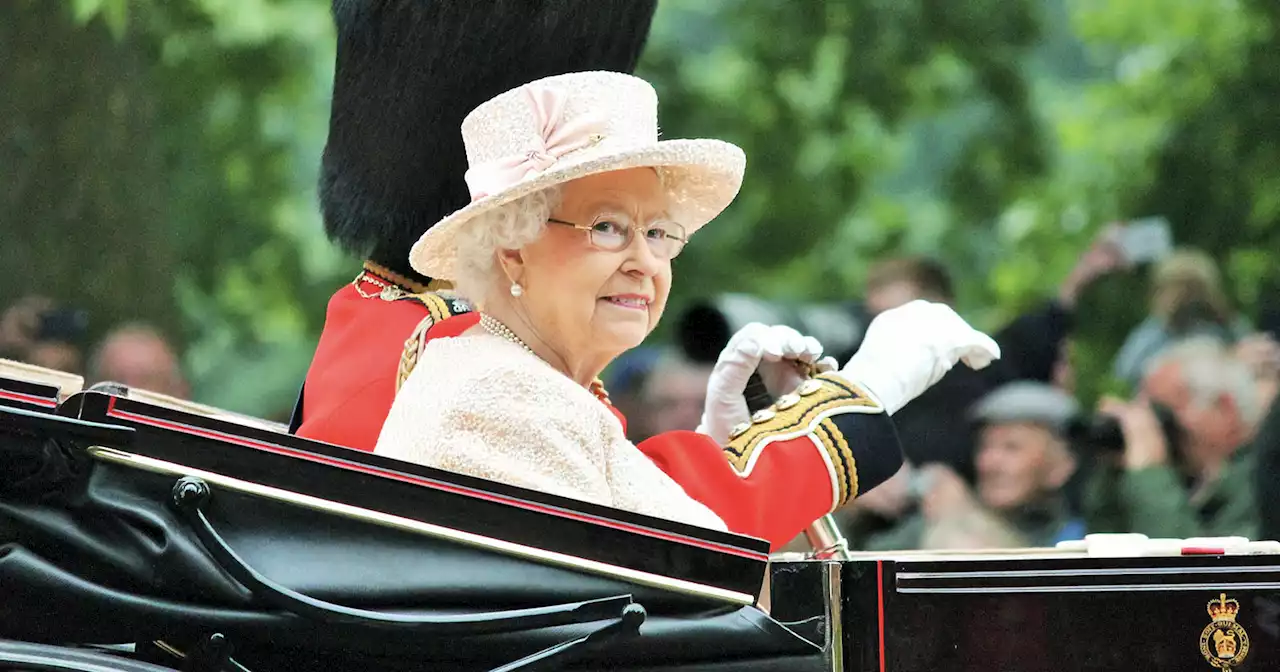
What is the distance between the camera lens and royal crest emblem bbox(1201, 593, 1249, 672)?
9.05 feet

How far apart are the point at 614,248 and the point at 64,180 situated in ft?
17.2

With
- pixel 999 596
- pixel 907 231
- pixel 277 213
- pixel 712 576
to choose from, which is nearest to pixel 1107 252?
pixel 907 231

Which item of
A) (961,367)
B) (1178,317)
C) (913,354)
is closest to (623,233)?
(913,354)

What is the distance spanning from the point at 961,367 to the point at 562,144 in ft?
12.3

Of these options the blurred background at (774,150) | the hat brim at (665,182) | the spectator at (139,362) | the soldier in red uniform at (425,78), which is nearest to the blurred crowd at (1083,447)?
the blurred background at (774,150)

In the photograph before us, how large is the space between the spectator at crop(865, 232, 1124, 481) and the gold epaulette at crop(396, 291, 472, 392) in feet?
9.57

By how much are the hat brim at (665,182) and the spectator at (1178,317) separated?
3.79 metres

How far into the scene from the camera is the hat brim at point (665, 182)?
261 cm

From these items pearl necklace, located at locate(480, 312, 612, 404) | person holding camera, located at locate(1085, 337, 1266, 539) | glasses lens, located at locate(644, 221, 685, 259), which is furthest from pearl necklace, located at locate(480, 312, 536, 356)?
person holding camera, located at locate(1085, 337, 1266, 539)

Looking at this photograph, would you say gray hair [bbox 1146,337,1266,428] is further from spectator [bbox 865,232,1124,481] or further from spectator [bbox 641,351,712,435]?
spectator [bbox 641,351,712,435]

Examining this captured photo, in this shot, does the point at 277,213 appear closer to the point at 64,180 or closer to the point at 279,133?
the point at 279,133

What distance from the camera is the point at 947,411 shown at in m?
6.07

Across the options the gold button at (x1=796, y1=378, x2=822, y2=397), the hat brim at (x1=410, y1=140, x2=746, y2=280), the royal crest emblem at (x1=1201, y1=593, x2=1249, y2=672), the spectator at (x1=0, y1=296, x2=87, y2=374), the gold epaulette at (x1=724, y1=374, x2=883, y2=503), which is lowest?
the royal crest emblem at (x1=1201, y1=593, x2=1249, y2=672)

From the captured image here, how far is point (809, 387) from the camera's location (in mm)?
3074
